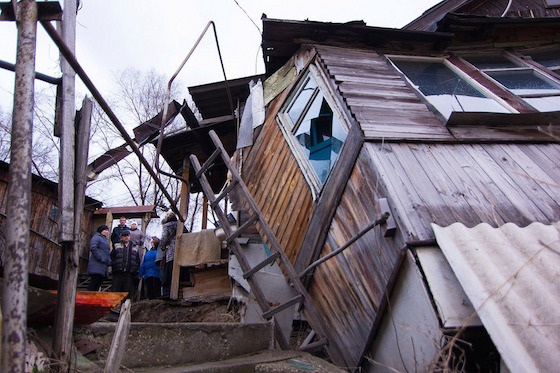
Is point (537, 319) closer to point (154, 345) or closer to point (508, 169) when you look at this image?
point (508, 169)

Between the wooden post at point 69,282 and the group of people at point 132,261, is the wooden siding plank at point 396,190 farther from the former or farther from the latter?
the group of people at point 132,261

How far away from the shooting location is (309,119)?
5.17 metres

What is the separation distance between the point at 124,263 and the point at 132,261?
6.6 inches

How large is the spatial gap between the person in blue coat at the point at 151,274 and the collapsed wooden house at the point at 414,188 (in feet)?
9.61

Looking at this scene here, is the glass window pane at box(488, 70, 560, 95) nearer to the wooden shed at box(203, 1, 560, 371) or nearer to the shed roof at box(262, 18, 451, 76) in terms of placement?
the wooden shed at box(203, 1, 560, 371)

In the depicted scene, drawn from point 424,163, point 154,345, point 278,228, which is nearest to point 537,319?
point 424,163

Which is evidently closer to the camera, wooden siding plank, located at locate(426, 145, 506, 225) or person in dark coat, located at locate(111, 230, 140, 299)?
wooden siding plank, located at locate(426, 145, 506, 225)

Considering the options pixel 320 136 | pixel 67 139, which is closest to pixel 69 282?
pixel 67 139

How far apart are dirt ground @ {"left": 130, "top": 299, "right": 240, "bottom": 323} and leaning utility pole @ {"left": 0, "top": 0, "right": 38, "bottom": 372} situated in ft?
20.6

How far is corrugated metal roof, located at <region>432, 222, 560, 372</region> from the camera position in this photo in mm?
1853

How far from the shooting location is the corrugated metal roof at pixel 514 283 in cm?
185

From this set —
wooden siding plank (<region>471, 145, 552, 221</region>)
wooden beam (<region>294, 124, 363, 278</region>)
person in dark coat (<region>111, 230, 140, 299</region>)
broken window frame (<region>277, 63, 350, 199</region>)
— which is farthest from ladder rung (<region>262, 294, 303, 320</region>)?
person in dark coat (<region>111, 230, 140, 299</region>)

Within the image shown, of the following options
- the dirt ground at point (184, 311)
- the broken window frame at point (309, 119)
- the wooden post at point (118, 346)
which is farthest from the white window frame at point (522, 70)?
the dirt ground at point (184, 311)

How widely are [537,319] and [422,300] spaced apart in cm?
79
